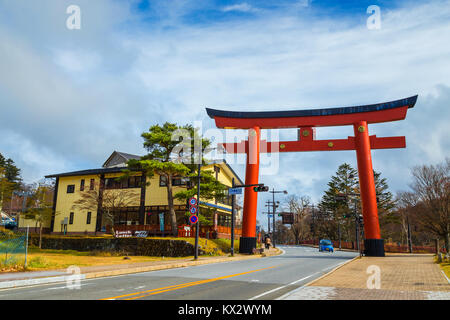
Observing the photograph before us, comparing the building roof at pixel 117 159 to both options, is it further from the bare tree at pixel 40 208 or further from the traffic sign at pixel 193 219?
the traffic sign at pixel 193 219

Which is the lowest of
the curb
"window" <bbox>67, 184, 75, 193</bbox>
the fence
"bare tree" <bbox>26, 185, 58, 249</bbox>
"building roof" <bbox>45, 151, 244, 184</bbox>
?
the curb

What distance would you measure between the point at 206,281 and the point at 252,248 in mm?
19726

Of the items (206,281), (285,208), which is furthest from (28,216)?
(285,208)

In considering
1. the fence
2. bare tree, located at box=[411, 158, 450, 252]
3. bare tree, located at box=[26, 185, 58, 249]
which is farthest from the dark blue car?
the fence

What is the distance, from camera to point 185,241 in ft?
94.0

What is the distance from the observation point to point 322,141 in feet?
106

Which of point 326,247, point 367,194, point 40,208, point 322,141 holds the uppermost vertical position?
point 322,141

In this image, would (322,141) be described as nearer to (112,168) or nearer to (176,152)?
(176,152)

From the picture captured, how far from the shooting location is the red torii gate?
29672mm

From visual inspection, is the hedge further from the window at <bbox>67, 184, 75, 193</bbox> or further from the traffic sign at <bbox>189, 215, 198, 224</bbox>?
the window at <bbox>67, 184, 75, 193</bbox>

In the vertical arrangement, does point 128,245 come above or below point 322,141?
below

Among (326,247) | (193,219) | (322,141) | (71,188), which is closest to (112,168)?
(71,188)

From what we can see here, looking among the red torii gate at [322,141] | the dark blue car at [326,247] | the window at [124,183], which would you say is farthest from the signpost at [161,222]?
the dark blue car at [326,247]
